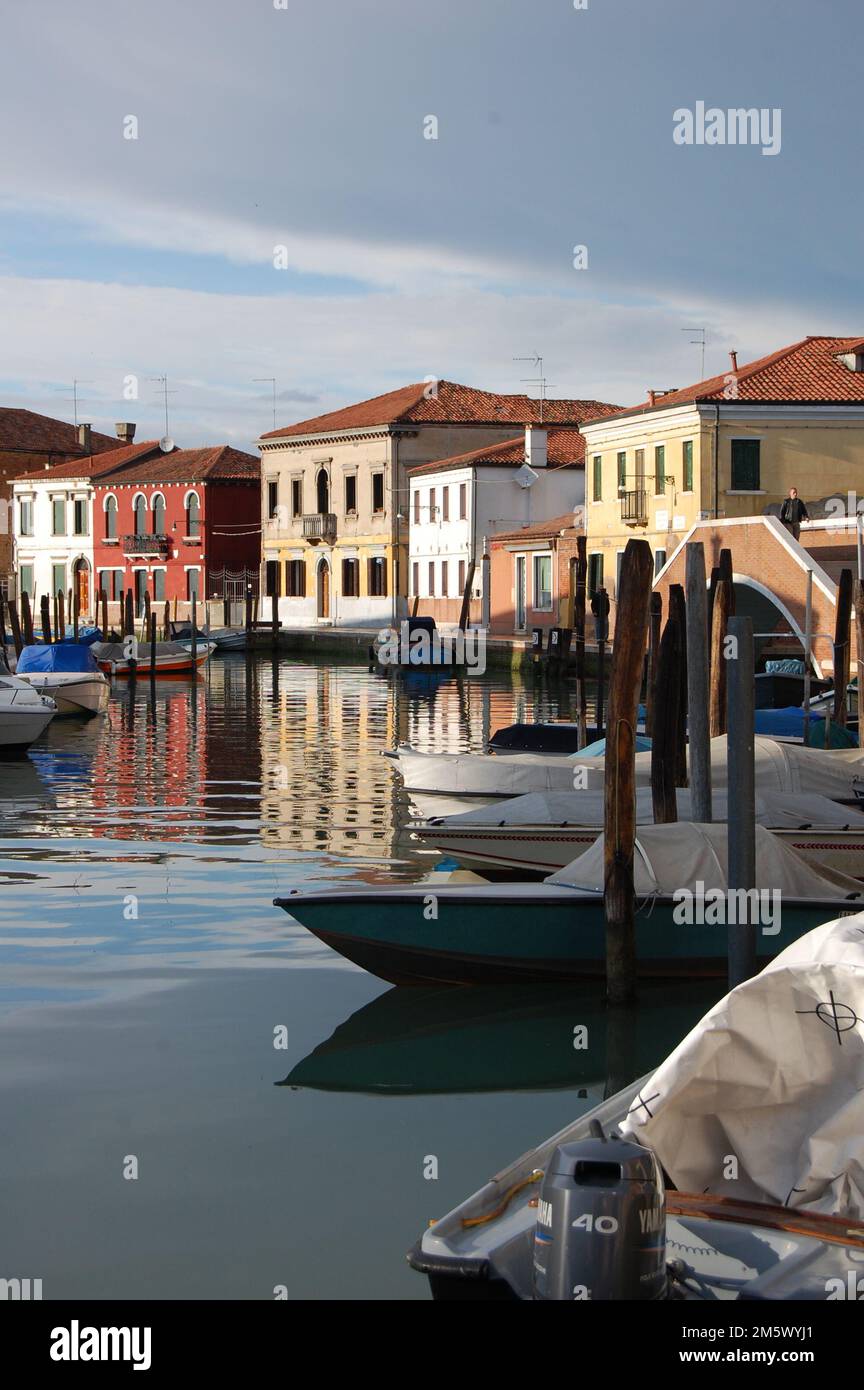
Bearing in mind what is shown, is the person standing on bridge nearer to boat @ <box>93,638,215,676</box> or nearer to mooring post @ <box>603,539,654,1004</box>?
boat @ <box>93,638,215,676</box>

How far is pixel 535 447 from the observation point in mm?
50500

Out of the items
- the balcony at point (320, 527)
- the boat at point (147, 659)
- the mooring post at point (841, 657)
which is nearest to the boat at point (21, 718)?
the mooring post at point (841, 657)

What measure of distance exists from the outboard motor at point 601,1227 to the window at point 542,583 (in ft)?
137

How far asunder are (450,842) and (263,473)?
5176cm

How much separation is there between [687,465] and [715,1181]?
115ft

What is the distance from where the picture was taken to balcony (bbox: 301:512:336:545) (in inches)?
2281

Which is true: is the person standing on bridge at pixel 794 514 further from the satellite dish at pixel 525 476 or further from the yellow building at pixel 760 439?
the satellite dish at pixel 525 476

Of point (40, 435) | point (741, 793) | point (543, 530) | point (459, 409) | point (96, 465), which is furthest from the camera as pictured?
point (40, 435)

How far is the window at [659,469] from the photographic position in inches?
1592

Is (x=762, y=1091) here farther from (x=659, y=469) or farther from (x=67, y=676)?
(x=659, y=469)

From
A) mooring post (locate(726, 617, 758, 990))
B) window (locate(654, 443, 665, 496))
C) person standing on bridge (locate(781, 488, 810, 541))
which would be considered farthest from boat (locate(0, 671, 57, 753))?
window (locate(654, 443, 665, 496))

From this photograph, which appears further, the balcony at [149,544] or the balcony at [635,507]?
the balcony at [149,544]

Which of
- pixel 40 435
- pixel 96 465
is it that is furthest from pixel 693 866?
pixel 40 435

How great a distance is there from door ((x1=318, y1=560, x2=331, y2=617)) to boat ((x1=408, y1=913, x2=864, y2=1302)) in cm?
5362
